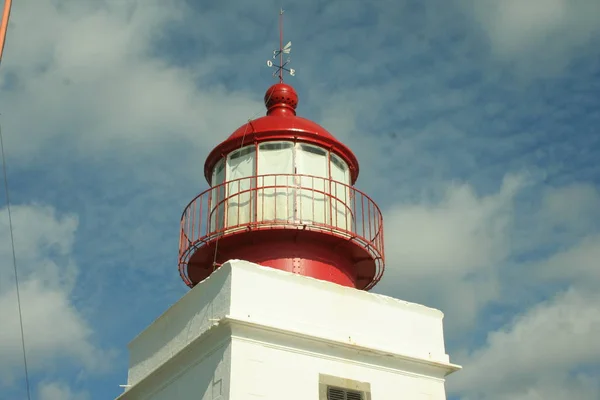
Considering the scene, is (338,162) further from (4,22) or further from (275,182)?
(4,22)

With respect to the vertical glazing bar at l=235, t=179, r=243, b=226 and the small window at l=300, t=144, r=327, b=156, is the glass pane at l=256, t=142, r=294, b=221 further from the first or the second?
the vertical glazing bar at l=235, t=179, r=243, b=226

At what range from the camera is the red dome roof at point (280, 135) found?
14.0 meters

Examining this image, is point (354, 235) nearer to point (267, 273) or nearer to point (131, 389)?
point (267, 273)

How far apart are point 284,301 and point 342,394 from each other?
137 centimetres

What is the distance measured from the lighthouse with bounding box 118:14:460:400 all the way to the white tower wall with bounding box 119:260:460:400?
0.05ft

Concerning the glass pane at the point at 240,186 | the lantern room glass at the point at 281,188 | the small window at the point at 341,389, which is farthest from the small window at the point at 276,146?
the small window at the point at 341,389

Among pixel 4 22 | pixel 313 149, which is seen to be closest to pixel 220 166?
pixel 313 149

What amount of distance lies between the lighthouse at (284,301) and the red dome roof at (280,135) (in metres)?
0.02

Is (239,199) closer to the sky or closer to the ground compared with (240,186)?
closer to the ground

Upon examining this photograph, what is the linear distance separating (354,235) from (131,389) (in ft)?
12.4

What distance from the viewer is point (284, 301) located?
40.0 feet

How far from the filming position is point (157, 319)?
13.4 metres

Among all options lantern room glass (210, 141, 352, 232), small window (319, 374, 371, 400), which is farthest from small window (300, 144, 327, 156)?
→ small window (319, 374, 371, 400)

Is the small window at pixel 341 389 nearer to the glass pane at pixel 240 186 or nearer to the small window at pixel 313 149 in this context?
the glass pane at pixel 240 186
